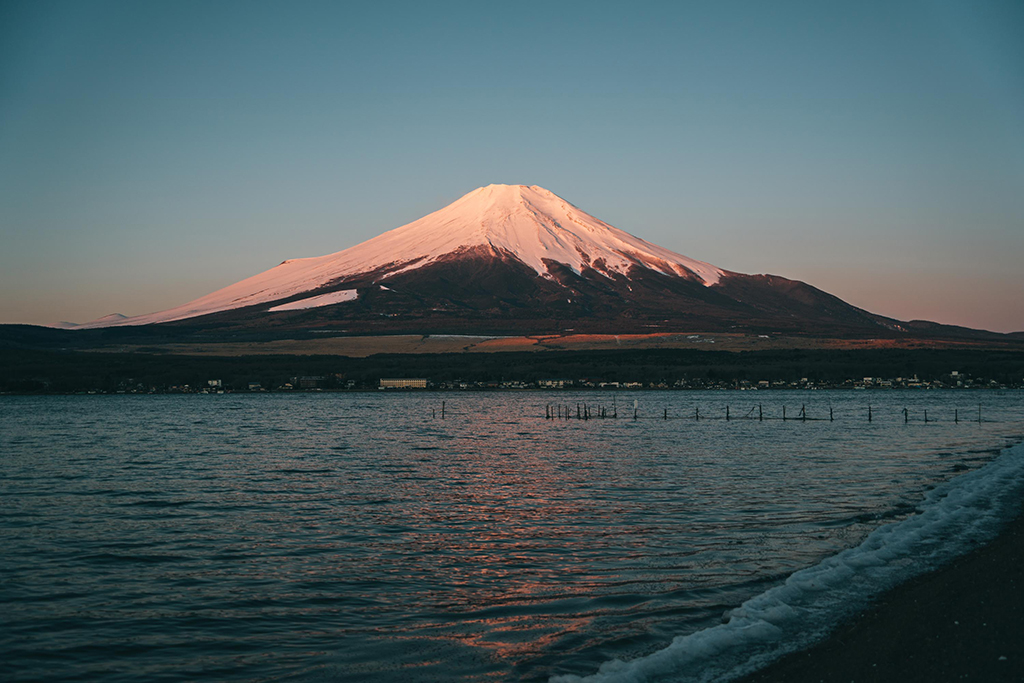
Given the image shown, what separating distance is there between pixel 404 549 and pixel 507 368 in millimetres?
157654

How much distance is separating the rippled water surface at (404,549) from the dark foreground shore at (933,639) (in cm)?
286

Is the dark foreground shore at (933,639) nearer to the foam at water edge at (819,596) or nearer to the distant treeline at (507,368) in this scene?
the foam at water edge at (819,596)

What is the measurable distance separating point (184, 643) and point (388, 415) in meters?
82.2

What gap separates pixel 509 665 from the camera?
13.4m

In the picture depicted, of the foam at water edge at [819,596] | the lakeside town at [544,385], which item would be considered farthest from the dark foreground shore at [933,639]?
the lakeside town at [544,385]

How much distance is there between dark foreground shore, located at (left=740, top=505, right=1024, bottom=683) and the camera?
10648 mm

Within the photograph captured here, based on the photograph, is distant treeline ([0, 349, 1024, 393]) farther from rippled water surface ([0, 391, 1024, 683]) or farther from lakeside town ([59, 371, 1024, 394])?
rippled water surface ([0, 391, 1024, 683])

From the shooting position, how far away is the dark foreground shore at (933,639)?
10648mm

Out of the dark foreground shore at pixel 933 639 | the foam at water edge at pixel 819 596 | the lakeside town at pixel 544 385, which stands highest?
the dark foreground shore at pixel 933 639

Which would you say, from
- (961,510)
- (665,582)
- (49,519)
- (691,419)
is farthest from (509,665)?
(691,419)

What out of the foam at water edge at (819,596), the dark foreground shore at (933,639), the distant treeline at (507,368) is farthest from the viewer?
the distant treeline at (507,368)

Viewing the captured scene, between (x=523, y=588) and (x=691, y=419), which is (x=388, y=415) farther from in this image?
(x=523, y=588)

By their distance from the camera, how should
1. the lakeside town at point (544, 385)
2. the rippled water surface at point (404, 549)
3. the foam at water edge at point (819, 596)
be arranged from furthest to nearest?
the lakeside town at point (544, 385)
the rippled water surface at point (404, 549)
the foam at water edge at point (819, 596)

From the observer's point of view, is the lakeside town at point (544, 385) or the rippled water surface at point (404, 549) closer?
the rippled water surface at point (404, 549)
